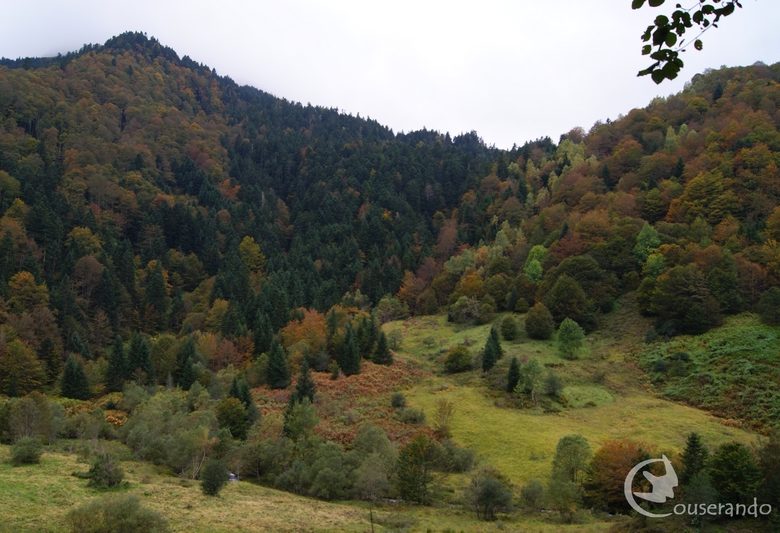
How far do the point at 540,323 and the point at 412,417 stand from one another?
30.4 m

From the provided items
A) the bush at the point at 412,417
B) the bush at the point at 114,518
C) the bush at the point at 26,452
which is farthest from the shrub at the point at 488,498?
the bush at the point at 26,452

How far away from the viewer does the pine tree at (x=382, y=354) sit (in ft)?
226

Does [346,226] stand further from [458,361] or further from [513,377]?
[513,377]

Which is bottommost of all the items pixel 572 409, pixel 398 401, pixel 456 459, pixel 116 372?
pixel 116 372

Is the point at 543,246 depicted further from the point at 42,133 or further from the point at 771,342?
the point at 42,133

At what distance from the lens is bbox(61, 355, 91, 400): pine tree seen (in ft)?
221

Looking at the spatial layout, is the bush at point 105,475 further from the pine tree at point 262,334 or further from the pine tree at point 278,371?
the pine tree at point 262,334

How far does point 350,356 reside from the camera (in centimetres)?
6638

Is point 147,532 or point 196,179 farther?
point 196,179

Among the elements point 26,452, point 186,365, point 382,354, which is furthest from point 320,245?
point 26,452

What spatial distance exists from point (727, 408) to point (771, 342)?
36.5 ft

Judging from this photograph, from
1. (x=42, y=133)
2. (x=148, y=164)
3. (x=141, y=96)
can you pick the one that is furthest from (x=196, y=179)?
(x=141, y=96)

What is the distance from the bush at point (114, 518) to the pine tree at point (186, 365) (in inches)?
1769

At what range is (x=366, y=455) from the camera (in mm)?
39938
